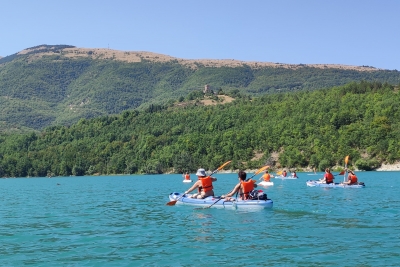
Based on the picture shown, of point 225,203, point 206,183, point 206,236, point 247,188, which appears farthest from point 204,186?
point 206,236

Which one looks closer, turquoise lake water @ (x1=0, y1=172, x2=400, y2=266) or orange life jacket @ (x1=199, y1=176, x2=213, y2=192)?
turquoise lake water @ (x1=0, y1=172, x2=400, y2=266)

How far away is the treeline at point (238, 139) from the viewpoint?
420 feet

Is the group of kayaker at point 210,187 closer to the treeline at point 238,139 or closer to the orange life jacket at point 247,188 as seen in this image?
the orange life jacket at point 247,188

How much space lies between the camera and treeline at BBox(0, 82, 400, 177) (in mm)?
127875

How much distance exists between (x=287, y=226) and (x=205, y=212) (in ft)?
25.9

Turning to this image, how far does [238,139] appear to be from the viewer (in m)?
149

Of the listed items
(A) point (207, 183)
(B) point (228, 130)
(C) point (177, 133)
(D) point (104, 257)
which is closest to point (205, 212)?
(A) point (207, 183)

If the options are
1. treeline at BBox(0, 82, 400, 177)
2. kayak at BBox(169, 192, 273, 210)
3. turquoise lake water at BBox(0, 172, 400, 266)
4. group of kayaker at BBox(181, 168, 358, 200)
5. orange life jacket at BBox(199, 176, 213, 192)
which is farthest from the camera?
treeline at BBox(0, 82, 400, 177)

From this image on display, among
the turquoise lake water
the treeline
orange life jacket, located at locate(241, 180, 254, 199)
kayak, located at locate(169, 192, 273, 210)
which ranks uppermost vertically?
the treeline

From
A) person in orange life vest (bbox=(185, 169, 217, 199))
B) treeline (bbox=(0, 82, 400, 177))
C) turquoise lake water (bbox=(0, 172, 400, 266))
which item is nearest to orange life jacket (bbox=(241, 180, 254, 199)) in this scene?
turquoise lake water (bbox=(0, 172, 400, 266))

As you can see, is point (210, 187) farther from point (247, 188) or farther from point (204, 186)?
point (247, 188)

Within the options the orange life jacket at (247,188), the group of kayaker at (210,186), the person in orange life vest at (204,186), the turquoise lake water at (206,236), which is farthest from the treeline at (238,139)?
the turquoise lake water at (206,236)

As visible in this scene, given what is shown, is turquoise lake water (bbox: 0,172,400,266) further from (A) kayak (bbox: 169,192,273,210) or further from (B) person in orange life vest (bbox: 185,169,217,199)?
(B) person in orange life vest (bbox: 185,169,217,199)

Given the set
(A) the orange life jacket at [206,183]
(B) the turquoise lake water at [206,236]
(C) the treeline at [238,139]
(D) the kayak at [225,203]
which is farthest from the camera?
(C) the treeline at [238,139]
